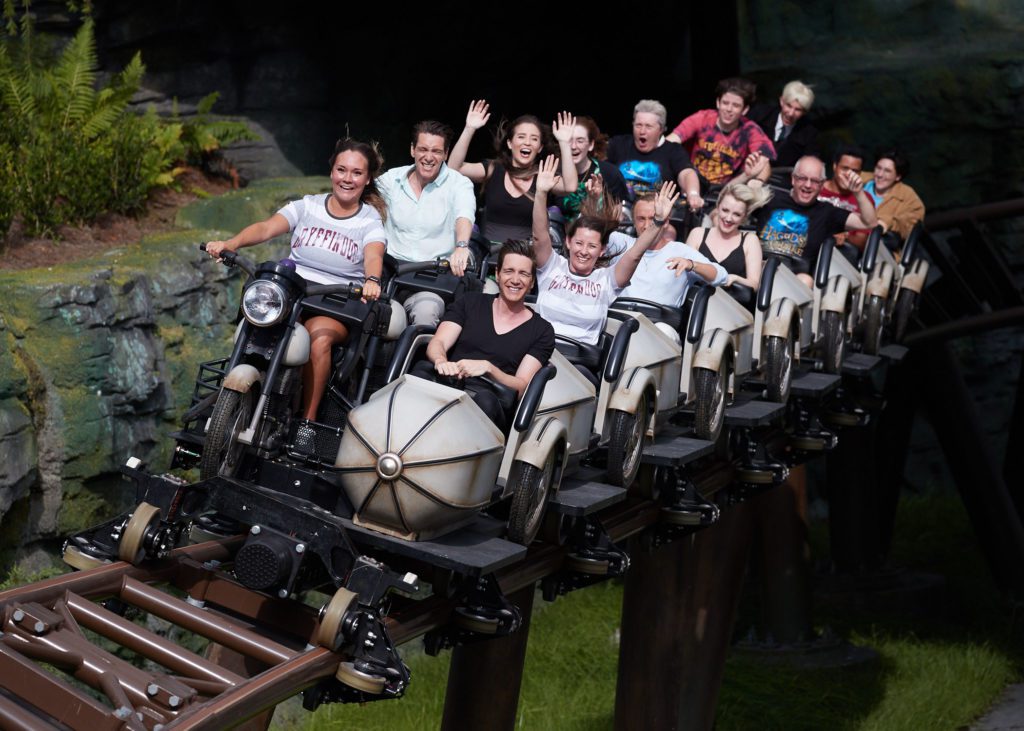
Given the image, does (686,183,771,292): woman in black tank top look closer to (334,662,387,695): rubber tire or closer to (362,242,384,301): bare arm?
(362,242,384,301): bare arm

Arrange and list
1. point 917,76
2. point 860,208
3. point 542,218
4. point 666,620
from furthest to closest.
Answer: point 917,76 < point 860,208 < point 666,620 < point 542,218

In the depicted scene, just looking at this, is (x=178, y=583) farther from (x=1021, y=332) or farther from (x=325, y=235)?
(x=1021, y=332)

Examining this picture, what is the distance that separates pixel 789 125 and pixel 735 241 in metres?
2.05

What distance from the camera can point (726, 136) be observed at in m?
9.09

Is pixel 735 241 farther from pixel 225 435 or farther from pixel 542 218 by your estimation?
pixel 225 435

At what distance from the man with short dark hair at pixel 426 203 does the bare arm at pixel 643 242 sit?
0.67 m

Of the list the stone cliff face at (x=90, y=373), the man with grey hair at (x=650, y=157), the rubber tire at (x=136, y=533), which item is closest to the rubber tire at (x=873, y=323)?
the man with grey hair at (x=650, y=157)

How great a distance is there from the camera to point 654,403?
20.4 feet

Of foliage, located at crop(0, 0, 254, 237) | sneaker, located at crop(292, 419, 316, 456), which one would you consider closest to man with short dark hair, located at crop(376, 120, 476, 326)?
sneaker, located at crop(292, 419, 316, 456)

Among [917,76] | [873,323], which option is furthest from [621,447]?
[917,76]

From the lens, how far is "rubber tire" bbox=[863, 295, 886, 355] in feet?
31.3

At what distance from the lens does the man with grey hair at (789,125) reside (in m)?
9.45

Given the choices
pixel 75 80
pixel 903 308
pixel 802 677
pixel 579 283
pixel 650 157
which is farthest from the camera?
pixel 802 677

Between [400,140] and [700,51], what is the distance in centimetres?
341
